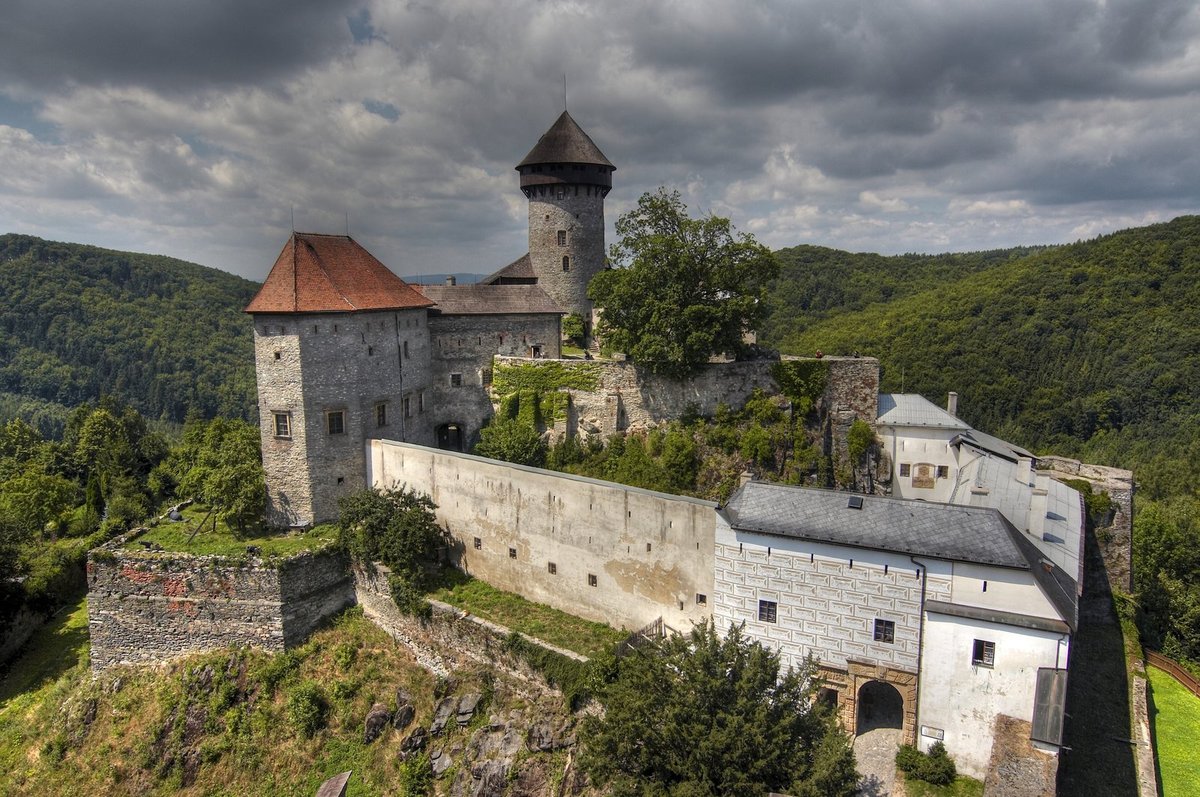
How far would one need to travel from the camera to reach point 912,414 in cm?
2770

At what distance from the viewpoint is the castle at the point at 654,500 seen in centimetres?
1541

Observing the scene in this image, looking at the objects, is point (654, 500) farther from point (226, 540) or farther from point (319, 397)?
point (226, 540)

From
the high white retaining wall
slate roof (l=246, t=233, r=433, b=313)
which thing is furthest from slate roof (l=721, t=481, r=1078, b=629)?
slate roof (l=246, t=233, r=433, b=313)

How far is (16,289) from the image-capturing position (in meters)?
125

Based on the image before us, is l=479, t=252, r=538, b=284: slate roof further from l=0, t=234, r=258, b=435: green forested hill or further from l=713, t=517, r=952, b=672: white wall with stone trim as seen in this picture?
l=0, t=234, r=258, b=435: green forested hill

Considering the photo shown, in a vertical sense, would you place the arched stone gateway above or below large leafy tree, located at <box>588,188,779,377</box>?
below

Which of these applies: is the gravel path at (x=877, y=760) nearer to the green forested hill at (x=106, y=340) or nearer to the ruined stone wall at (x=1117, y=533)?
the ruined stone wall at (x=1117, y=533)

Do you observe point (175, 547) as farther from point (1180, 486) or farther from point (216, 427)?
point (1180, 486)

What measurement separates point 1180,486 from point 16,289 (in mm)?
166255

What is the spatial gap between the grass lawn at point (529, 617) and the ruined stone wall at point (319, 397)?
6354 mm

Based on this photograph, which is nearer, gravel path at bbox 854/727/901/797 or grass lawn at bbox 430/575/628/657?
gravel path at bbox 854/727/901/797

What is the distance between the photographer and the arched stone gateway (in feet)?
56.5

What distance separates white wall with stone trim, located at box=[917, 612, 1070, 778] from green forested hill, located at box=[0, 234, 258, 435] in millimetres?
107221

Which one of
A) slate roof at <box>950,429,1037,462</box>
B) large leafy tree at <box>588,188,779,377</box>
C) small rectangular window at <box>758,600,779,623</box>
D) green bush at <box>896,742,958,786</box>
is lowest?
green bush at <box>896,742,958,786</box>
